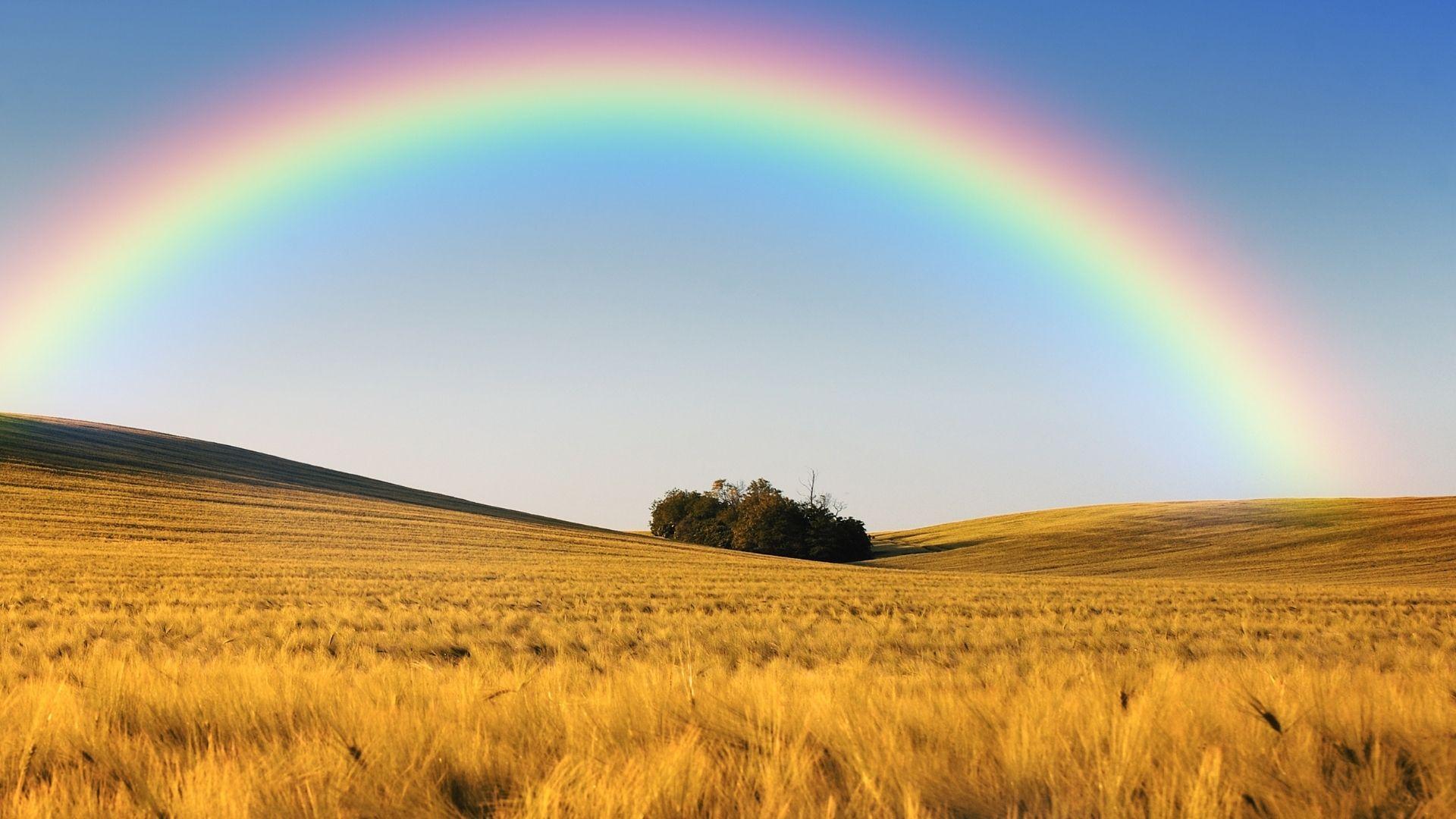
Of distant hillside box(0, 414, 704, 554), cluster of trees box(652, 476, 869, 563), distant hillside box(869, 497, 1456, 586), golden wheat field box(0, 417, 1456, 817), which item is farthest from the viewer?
cluster of trees box(652, 476, 869, 563)

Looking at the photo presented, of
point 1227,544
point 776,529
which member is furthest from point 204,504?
point 1227,544

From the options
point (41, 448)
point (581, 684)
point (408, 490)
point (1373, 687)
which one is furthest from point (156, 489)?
point (1373, 687)

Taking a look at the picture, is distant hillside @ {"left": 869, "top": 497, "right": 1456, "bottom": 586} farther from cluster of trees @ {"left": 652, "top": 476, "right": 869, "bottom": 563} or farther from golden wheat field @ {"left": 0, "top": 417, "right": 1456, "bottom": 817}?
golden wheat field @ {"left": 0, "top": 417, "right": 1456, "bottom": 817}

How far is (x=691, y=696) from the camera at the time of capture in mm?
3670

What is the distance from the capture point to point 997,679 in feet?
16.2

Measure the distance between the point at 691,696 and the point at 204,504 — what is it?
48592 millimetres

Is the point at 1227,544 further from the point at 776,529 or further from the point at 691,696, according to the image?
the point at 691,696

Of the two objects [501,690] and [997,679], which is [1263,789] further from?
[501,690]

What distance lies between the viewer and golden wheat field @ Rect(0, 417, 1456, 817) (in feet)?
8.17

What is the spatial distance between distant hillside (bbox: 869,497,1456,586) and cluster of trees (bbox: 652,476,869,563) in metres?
3.55

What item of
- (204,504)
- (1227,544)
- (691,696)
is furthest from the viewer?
(1227,544)

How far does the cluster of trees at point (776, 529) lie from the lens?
234 feet

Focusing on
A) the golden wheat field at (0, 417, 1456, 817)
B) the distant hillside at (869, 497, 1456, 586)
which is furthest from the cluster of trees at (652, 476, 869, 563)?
the golden wheat field at (0, 417, 1456, 817)

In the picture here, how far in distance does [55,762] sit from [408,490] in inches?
2913
